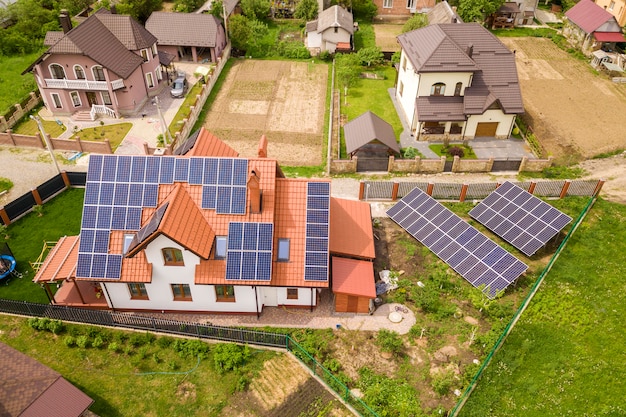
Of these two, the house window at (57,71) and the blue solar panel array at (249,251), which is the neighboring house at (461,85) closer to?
the blue solar panel array at (249,251)

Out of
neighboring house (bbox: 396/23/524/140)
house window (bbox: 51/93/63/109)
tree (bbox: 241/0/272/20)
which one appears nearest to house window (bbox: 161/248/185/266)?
neighboring house (bbox: 396/23/524/140)

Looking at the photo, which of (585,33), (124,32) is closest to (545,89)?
(585,33)

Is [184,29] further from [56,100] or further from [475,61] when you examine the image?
[475,61]

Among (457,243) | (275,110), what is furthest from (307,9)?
(457,243)

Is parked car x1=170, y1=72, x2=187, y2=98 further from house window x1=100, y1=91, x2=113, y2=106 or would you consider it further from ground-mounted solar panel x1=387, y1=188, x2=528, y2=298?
ground-mounted solar panel x1=387, y1=188, x2=528, y2=298

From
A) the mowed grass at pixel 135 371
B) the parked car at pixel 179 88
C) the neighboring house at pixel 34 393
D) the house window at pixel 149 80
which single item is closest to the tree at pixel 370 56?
the parked car at pixel 179 88
